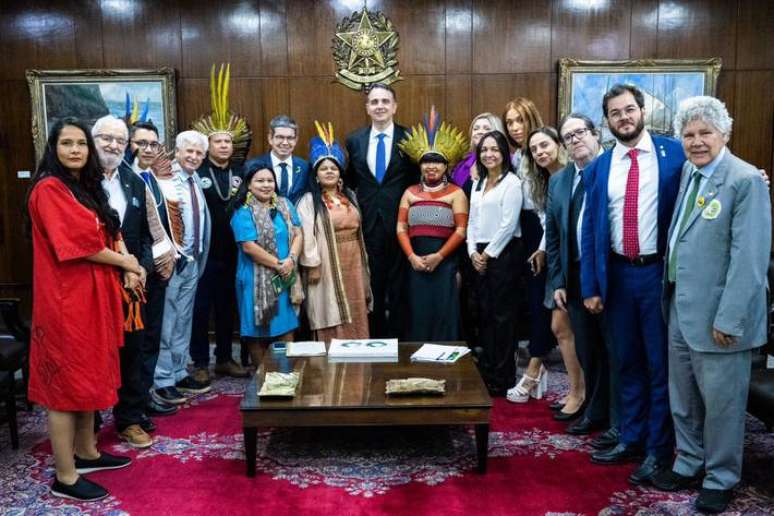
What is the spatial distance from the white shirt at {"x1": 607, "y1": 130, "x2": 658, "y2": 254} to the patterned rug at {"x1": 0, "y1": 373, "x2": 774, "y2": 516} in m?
1.05

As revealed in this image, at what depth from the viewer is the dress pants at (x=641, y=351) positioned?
289 centimetres

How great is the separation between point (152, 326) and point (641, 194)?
8.15 feet

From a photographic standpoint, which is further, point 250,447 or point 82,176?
point 250,447

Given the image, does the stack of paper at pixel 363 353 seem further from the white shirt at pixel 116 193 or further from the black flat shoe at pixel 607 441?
the white shirt at pixel 116 193

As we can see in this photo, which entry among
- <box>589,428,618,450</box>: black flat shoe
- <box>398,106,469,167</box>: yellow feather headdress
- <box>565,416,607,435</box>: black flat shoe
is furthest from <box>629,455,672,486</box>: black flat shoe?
<box>398,106,469,167</box>: yellow feather headdress

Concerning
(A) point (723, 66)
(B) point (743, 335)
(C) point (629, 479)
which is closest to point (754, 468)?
(C) point (629, 479)

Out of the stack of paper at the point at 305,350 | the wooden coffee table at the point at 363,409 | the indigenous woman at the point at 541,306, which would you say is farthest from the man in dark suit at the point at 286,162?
the wooden coffee table at the point at 363,409

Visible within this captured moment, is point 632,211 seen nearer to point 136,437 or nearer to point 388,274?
point 388,274

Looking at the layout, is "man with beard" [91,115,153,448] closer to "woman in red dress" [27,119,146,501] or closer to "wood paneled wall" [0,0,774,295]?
"woman in red dress" [27,119,146,501]

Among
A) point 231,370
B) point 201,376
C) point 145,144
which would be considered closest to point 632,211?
point 145,144

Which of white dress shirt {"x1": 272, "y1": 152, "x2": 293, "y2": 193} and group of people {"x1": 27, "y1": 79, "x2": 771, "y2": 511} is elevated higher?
white dress shirt {"x1": 272, "y1": 152, "x2": 293, "y2": 193}

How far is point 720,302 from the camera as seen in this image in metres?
2.47

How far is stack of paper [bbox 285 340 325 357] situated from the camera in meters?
3.69

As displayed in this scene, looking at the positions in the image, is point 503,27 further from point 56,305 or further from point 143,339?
point 56,305
